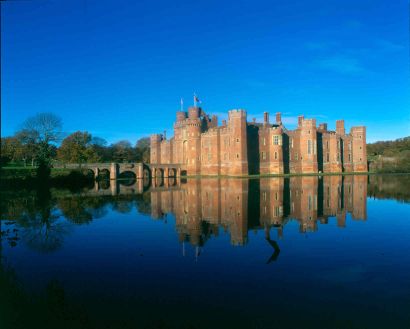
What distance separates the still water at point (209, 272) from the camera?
5.55 m

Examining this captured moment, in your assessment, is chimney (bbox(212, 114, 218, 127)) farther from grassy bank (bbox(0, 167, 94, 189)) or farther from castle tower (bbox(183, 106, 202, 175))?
grassy bank (bbox(0, 167, 94, 189))

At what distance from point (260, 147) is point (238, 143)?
7889 millimetres

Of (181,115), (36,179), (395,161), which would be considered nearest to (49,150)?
(36,179)

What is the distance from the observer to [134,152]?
10625cm

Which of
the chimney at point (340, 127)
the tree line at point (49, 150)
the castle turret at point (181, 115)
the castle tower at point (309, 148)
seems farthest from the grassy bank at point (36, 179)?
the chimney at point (340, 127)

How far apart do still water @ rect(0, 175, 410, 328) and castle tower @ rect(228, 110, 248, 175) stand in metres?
42.8

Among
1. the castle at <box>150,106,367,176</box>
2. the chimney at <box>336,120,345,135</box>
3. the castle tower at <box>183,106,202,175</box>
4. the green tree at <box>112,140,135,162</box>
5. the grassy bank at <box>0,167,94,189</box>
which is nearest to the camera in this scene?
the grassy bank at <box>0,167,94,189</box>

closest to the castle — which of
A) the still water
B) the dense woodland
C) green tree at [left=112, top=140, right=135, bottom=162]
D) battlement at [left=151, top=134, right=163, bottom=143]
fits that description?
battlement at [left=151, top=134, right=163, bottom=143]

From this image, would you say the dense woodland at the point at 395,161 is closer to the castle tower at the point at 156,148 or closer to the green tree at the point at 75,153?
the castle tower at the point at 156,148

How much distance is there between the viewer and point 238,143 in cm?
5816

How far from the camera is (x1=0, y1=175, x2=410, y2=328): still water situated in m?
5.55

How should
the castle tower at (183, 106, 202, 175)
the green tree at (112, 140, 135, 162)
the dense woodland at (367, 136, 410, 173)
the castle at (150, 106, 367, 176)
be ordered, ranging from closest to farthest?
the castle at (150, 106, 367, 176) → the castle tower at (183, 106, 202, 175) → the dense woodland at (367, 136, 410, 173) → the green tree at (112, 140, 135, 162)

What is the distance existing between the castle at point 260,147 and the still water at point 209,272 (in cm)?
4493

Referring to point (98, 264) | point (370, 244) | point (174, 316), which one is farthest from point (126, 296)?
point (370, 244)
